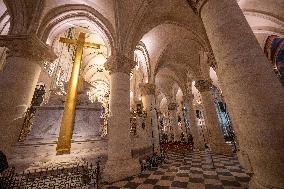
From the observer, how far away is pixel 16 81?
→ 422 cm

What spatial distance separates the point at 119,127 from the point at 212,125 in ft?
20.6

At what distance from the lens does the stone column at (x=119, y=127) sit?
4566 millimetres

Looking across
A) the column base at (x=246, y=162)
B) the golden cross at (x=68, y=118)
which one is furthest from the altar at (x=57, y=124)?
the column base at (x=246, y=162)

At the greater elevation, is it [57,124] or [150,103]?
[150,103]

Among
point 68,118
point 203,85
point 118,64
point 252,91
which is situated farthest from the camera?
point 203,85

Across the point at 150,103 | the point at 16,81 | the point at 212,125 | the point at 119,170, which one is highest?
the point at 150,103

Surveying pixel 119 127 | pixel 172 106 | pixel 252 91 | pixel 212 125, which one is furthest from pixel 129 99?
pixel 172 106

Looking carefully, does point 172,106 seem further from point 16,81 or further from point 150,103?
point 16,81

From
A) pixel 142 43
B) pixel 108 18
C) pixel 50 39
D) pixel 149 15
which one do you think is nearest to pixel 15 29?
pixel 50 39

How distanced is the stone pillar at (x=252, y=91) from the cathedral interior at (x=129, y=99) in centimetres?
1

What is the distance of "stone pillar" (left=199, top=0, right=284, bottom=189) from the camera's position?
200 cm

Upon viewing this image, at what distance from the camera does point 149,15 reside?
22.6 ft

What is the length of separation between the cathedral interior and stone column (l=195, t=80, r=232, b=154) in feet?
0.19

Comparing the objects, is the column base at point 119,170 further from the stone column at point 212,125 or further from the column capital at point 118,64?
the stone column at point 212,125
